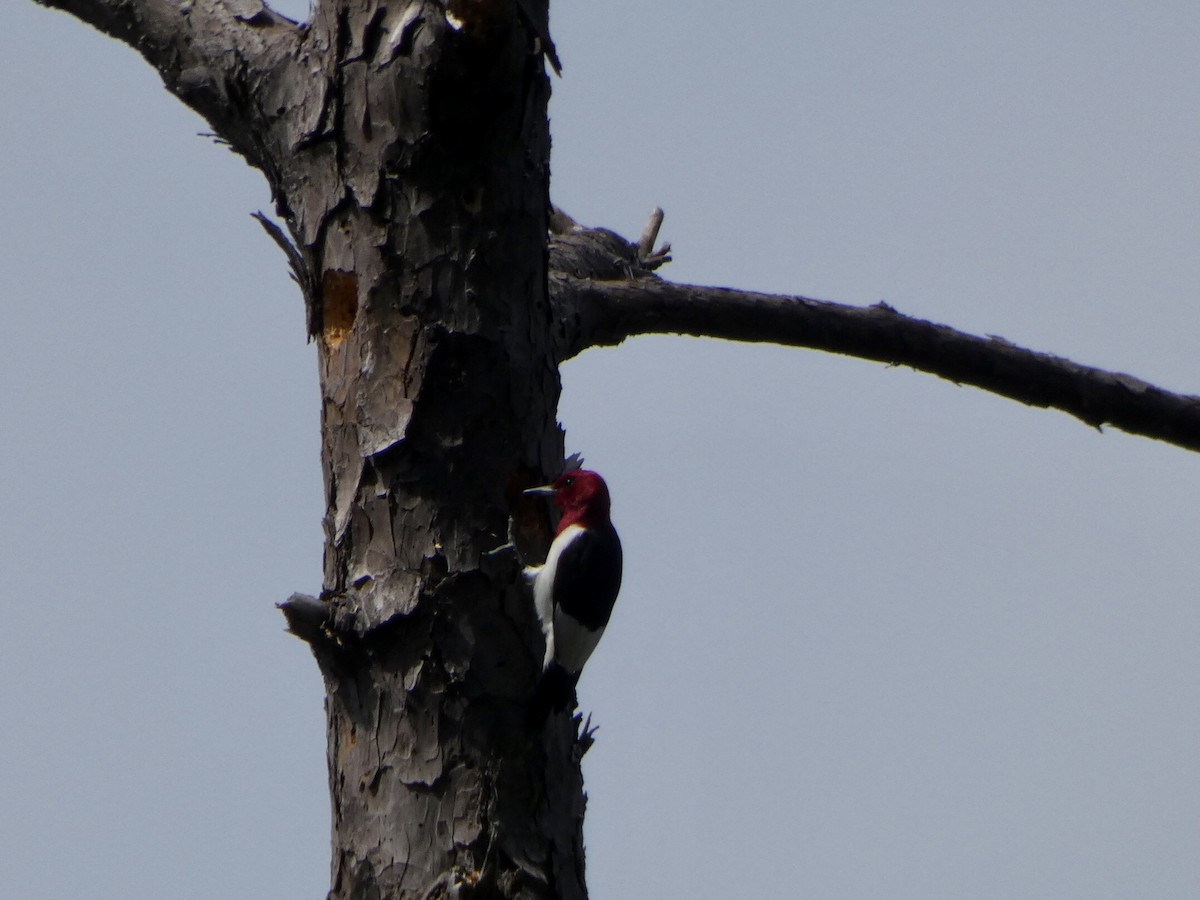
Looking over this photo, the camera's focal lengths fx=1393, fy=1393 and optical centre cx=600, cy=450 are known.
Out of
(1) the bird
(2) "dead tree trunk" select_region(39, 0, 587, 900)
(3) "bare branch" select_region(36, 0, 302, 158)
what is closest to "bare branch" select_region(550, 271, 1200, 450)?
(1) the bird

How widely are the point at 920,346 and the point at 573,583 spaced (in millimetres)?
1341

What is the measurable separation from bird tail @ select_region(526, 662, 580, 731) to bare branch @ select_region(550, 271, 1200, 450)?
1190 mm

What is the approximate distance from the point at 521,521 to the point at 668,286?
1.06m

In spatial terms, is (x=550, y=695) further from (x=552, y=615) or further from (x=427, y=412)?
(x=427, y=412)

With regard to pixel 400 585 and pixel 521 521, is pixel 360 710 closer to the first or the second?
pixel 400 585

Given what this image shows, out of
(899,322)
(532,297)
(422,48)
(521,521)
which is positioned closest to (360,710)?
(521,521)

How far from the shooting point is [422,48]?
3.52 metres

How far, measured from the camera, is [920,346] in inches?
175

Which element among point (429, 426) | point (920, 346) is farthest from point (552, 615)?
point (920, 346)

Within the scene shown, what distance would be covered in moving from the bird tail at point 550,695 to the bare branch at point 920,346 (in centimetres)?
119

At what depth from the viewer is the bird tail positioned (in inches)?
137

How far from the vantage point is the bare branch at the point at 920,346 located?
4434mm

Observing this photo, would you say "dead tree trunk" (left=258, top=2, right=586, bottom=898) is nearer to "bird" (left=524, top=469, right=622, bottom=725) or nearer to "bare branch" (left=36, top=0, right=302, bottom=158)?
"bird" (left=524, top=469, right=622, bottom=725)

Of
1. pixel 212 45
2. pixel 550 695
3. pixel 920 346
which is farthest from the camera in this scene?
pixel 920 346
